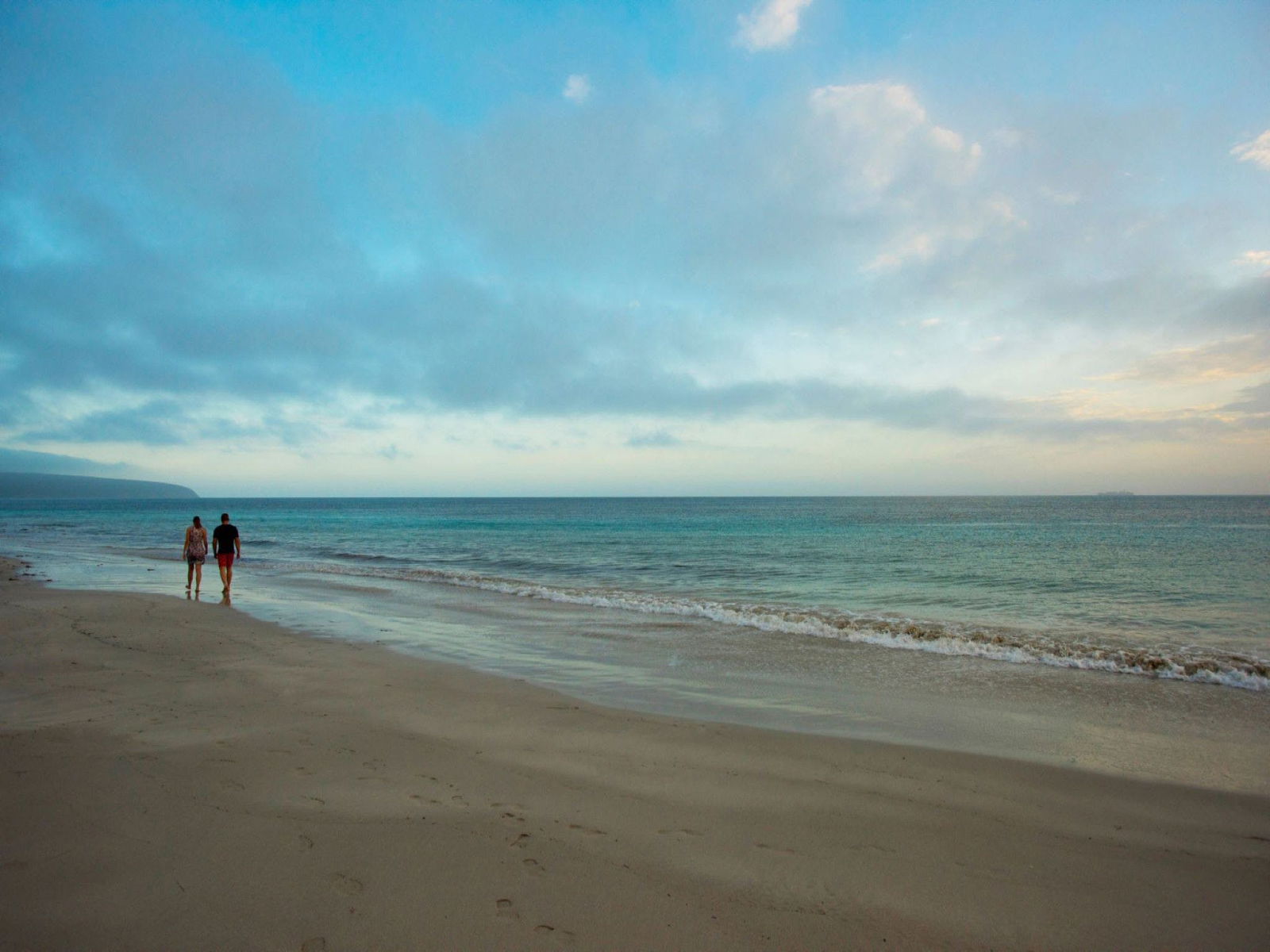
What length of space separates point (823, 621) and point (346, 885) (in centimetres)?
1192

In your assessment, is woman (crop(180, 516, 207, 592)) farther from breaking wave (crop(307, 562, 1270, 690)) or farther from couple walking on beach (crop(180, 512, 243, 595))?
breaking wave (crop(307, 562, 1270, 690))

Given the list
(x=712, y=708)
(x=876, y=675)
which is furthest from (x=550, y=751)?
(x=876, y=675)

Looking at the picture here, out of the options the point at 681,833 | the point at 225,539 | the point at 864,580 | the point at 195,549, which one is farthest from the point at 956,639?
the point at 195,549

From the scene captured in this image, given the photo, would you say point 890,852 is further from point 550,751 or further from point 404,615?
point 404,615

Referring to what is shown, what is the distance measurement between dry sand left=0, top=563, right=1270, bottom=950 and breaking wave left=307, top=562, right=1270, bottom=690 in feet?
13.2

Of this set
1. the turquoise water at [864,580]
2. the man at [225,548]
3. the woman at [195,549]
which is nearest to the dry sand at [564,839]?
the turquoise water at [864,580]

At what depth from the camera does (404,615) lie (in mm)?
14383

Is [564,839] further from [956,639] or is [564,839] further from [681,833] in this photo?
[956,639]

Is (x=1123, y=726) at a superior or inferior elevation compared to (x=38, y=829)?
inferior

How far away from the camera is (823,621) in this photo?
13.7 metres

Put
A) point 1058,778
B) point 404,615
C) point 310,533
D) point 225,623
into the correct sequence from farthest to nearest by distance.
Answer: point 310,533
point 404,615
point 225,623
point 1058,778

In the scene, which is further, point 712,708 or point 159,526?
point 159,526

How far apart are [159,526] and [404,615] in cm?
6335

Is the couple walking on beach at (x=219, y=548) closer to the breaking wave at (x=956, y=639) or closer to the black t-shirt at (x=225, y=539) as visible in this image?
the black t-shirt at (x=225, y=539)
